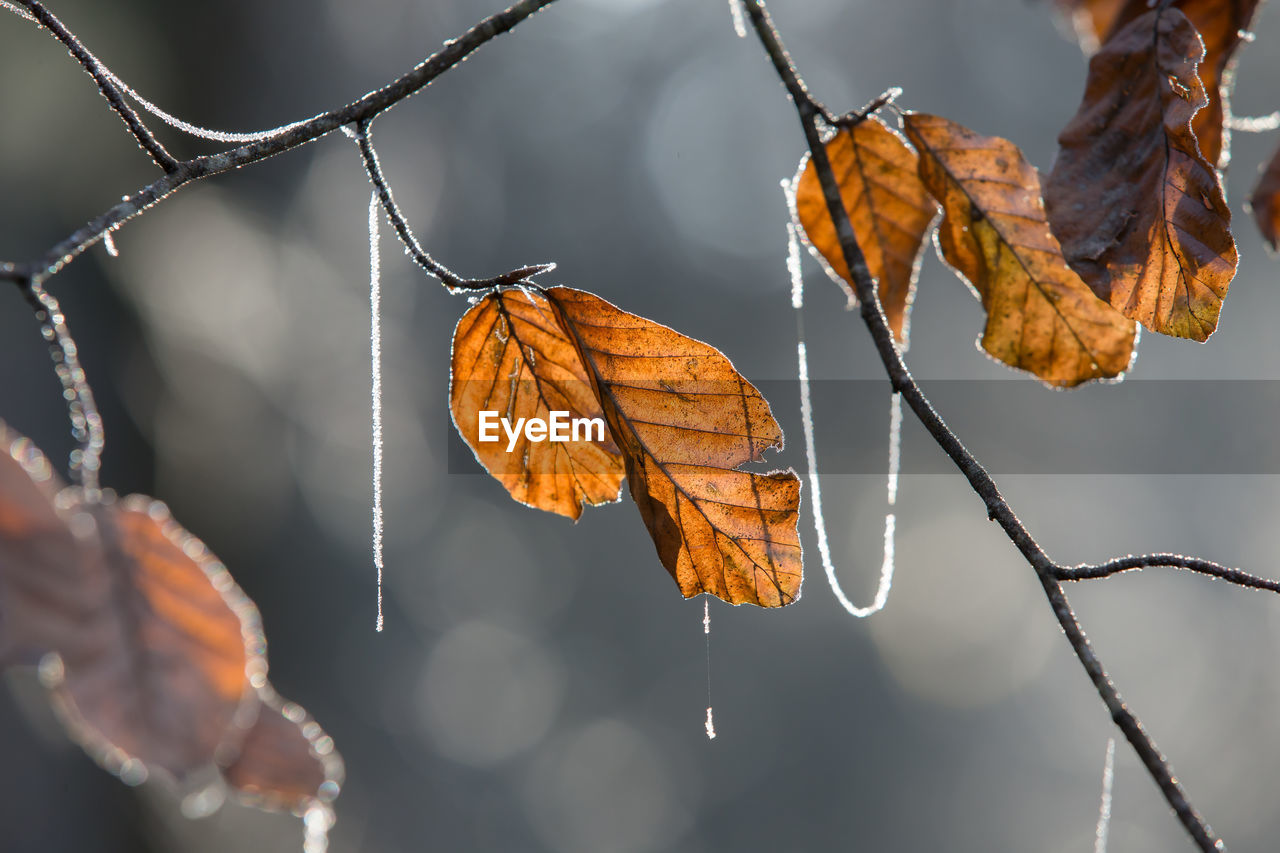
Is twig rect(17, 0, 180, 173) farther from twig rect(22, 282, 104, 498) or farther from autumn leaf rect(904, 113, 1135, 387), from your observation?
autumn leaf rect(904, 113, 1135, 387)

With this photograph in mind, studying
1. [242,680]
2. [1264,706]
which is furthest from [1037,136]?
[242,680]

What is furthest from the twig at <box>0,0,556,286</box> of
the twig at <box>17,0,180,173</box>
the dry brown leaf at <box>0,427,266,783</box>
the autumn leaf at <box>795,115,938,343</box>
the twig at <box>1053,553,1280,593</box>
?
the twig at <box>1053,553,1280,593</box>

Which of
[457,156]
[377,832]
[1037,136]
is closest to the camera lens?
[377,832]

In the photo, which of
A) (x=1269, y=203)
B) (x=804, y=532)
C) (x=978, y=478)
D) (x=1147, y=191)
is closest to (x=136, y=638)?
(x=978, y=478)

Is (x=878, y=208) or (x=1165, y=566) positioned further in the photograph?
(x=878, y=208)

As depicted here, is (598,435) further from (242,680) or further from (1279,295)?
(1279,295)

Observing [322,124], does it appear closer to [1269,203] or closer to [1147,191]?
[1147,191]

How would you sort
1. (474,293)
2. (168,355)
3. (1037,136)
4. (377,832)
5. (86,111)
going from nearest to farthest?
(474,293)
(86,111)
(168,355)
(377,832)
(1037,136)
